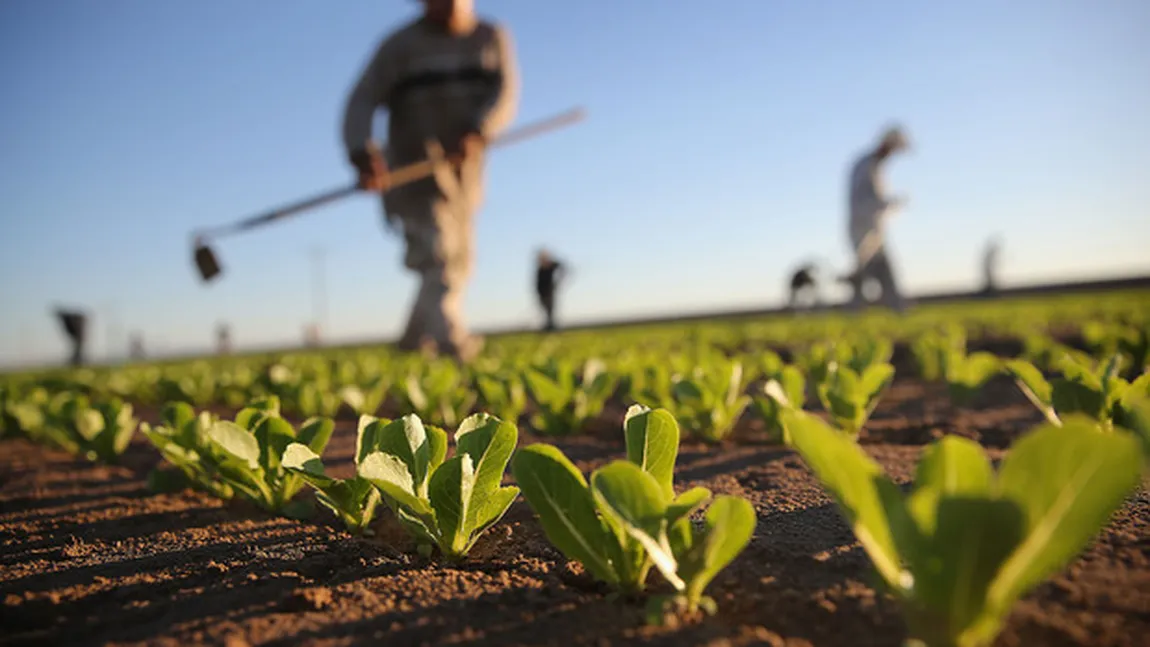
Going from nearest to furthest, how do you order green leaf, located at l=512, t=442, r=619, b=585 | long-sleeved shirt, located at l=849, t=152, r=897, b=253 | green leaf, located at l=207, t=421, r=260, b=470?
1. green leaf, located at l=512, t=442, r=619, b=585
2. green leaf, located at l=207, t=421, r=260, b=470
3. long-sleeved shirt, located at l=849, t=152, r=897, b=253

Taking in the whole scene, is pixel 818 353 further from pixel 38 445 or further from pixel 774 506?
pixel 38 445

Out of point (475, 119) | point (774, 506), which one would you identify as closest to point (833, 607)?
point (774, 506)

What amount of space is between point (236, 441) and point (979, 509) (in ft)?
4.47

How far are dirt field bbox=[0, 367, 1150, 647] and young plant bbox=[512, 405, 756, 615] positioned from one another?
2.5 inches

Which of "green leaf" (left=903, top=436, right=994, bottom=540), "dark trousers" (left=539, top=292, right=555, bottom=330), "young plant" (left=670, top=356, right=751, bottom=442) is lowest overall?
"dark trousers" (left=539, top=292, right=555, bottom=330)

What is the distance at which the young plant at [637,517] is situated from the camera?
896 millimetres

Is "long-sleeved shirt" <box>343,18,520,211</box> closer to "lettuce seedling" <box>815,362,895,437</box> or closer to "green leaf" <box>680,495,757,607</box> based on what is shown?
"lettuce seedling" <box>815,362,895,437</box>

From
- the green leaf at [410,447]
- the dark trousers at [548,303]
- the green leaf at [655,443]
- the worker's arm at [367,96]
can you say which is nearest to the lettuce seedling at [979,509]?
the green leaf at [655,443]

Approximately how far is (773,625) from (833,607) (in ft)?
0.33

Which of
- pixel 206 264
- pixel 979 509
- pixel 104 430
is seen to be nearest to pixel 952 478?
pixel 979 509

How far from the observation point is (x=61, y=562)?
4.34ft

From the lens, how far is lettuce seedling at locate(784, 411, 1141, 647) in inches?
24.8

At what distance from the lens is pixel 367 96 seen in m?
6.64

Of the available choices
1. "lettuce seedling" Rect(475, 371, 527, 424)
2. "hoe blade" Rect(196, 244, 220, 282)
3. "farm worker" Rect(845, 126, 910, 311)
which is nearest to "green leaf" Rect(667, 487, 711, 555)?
"lettuce seedling" Rect(475, 371, 527, 424)
